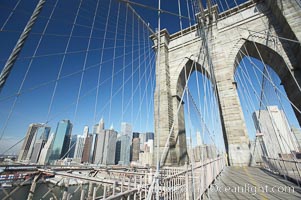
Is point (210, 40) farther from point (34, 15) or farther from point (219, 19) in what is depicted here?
point (34, 15)

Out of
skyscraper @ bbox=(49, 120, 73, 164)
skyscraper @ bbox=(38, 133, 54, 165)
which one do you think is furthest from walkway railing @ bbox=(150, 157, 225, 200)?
skyscraper @ bbox=(49, 120, 73, 164)

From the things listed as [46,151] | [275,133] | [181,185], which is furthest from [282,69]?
[46,151]

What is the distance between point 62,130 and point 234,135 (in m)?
Answer: 10.8

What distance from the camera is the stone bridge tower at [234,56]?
305 inches

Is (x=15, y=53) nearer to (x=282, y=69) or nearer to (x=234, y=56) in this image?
(x=234, y=56)

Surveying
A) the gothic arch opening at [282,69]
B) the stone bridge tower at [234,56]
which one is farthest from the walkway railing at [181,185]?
the gothic arch opening at [282,69]

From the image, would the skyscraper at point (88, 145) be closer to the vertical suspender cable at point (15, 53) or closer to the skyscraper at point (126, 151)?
the skyscraper at point (126, 151)

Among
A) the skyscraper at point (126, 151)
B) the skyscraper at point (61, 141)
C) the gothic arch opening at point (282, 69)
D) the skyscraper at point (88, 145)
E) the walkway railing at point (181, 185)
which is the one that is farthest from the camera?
the skyscraper at point (126, 151)

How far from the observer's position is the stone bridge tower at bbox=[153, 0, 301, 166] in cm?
775

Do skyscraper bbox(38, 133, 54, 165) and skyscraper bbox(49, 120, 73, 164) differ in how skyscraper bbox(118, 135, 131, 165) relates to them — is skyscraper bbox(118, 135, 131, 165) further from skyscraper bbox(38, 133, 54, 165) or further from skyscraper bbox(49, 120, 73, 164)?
skyscraper bbox(38, 133, 54, 165)

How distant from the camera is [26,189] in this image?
5.89 metres

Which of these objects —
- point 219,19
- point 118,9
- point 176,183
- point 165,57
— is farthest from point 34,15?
point 219,19

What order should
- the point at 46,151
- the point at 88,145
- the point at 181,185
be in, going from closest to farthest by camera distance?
the point at 181,185 → the point at 46,151 → the point at 88,145

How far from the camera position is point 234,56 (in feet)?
32.5
